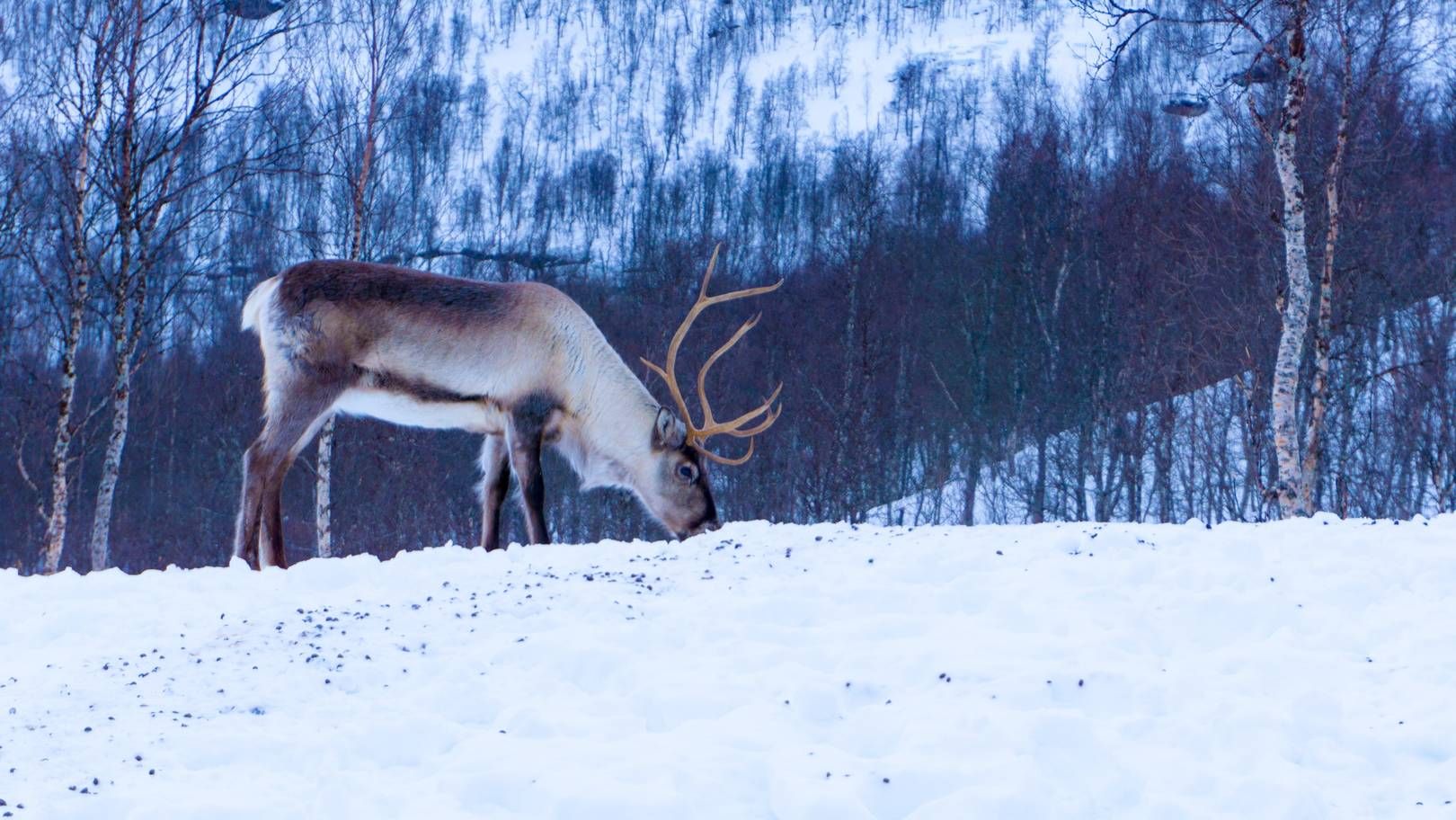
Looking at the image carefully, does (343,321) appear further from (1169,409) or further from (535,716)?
(1169,409)

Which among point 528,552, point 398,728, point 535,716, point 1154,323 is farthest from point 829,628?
point 1154,323

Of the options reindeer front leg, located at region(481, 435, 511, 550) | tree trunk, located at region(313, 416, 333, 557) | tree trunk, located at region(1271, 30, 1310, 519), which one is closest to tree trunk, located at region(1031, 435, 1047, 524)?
tree trunk, located at region(1271, 30, 1310, 519)

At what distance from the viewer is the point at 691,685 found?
14.0 feet

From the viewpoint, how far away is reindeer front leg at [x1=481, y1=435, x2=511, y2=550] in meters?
8.70

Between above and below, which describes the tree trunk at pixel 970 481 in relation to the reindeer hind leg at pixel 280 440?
below

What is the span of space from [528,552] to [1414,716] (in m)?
4.33

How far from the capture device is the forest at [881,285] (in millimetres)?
13141

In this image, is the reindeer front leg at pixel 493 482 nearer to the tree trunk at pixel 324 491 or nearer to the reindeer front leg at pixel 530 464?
the reindeer front leg at pixel 530 464

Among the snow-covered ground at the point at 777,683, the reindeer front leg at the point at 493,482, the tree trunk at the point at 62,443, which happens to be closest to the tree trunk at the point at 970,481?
the tree trunk at the point at 62,443

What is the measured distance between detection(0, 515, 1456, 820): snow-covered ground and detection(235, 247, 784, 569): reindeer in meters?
1.88

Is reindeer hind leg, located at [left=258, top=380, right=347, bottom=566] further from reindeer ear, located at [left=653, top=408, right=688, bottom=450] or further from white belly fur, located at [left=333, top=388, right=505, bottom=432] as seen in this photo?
reindeer ear, located at [left=653, top=408, right=688, bottom=450]

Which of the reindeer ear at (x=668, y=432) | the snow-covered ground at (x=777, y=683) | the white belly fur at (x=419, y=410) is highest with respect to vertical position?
the white belly fur at (x=419, y=410)

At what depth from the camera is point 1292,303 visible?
1141cm

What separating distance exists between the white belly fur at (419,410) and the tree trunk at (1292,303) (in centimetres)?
710
